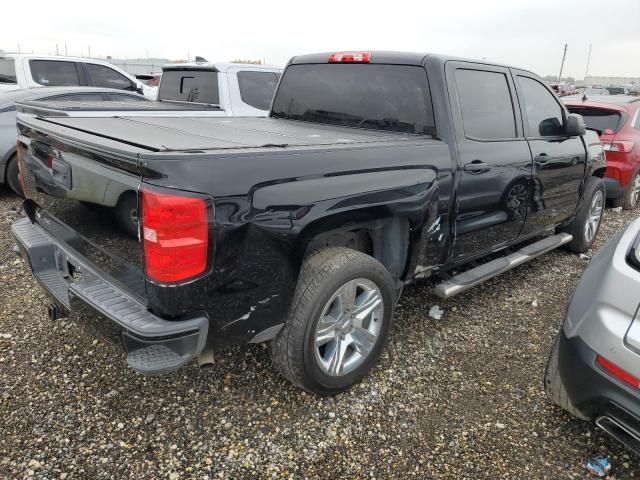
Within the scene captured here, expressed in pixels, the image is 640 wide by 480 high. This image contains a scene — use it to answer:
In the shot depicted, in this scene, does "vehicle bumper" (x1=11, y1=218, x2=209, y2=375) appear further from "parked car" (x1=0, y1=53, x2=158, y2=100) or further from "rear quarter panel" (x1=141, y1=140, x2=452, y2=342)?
"parked car" (x1=0, y1=53, x2=158, y2=100)

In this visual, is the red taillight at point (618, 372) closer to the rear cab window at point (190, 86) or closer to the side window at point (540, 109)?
the side window at point (540, 109)

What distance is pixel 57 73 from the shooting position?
8336 mm

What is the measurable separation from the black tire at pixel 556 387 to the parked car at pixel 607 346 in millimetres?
12

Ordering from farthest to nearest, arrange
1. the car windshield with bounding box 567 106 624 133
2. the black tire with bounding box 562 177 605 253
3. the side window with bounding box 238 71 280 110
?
the car windshield with bounding box 567 106 624 133 → the side window with bounding box 238 71 280 110 → the black tire with bounding box 562 177 605 253

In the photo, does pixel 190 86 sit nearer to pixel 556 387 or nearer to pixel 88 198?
pixel 88 198

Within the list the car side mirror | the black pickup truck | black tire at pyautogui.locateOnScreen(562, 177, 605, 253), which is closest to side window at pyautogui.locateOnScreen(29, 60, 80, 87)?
the black pickup truck

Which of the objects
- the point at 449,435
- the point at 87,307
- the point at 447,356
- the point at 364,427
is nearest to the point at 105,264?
the point at 87,307

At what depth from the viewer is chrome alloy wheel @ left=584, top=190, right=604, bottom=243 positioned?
4957 millimetres

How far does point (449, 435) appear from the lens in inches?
97.3

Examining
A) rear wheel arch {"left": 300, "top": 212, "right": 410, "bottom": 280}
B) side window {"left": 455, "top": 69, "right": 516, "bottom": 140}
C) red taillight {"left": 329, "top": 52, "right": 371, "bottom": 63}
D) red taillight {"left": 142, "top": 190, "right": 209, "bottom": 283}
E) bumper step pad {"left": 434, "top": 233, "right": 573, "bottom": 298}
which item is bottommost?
bumper step pad {"left": 434, "top": 233, "right": 573, "bottom": 298}

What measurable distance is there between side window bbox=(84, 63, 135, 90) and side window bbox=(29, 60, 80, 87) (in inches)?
10.0

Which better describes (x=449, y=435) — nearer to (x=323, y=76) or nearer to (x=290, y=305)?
(x=290, y=305)

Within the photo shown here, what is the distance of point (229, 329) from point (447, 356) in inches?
64.9

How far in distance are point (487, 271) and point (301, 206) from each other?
1888 millimetres
